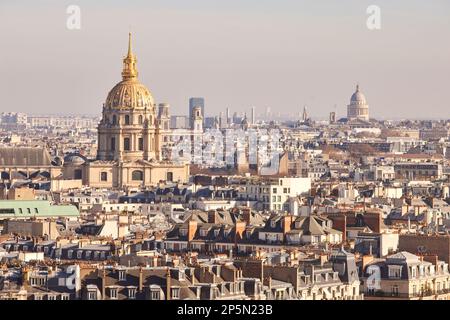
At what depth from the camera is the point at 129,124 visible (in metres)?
82.9

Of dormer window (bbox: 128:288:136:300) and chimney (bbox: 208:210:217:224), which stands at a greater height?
chimney (bbox: 208:210:217:224)

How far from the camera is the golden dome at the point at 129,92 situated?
83.2 m

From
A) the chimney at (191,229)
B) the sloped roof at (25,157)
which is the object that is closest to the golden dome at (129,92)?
the sloped roof at (25,157)

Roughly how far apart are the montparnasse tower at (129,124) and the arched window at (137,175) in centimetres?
285

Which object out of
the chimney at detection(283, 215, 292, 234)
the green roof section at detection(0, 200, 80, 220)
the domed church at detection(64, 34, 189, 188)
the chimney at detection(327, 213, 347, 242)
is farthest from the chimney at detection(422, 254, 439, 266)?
the domed church at detection(64, 34, 189, 188)

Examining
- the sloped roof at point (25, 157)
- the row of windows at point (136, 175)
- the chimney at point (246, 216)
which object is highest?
the sloped roof at point (25, 157)

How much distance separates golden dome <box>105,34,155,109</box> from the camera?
273 ft

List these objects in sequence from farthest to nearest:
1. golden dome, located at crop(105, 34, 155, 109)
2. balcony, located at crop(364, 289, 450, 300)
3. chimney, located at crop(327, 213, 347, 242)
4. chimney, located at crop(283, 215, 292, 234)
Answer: golden dome, located at crop(105, 34, 155, 109)
chimney, located at crop(327, 213, 347, 242)
chimney, located at crop(283, 215, 292, 234)
balcony, located at crop(364, 289, 450, 300)

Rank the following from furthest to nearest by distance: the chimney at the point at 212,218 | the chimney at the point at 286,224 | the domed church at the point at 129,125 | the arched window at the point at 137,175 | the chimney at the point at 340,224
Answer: the domed church at the point at 129,125, the arched window at the point at 137,175, the chimney at the point at 212,218, the chimney at the point at 340,224, the chimney at the point at 286,224

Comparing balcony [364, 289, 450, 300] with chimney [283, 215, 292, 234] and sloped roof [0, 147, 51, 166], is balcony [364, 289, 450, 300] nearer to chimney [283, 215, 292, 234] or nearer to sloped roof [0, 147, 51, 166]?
chimney [283, 215, 292, 234]

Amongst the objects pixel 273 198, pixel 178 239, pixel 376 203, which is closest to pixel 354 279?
pixel 178 239

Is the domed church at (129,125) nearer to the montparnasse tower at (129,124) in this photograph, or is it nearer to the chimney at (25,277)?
the montparnasse tower at (129,124)

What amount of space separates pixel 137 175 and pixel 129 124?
4.41 metres
